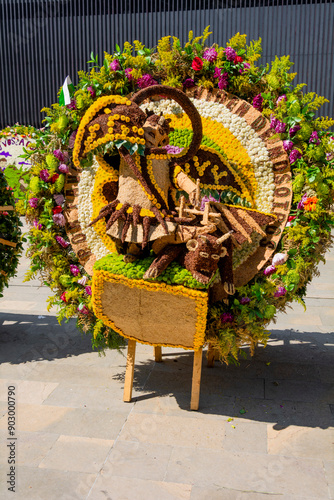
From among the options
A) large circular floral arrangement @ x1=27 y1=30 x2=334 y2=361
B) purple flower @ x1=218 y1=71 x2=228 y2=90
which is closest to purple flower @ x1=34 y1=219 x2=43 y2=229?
large circular floral arrangement @ x1=27 y1=30 x2=334 y2=361

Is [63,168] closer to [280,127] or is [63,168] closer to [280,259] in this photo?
[280,127]

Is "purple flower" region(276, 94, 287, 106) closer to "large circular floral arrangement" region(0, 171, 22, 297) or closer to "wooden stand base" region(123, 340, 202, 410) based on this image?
"wooden stand base" region(123, 340, 202, 410)

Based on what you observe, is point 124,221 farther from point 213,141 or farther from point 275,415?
point 275,415

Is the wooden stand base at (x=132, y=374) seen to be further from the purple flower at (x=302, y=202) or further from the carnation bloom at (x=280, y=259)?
the purple flower at (x=302, y=202)

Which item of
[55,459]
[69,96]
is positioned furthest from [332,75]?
[55,459]

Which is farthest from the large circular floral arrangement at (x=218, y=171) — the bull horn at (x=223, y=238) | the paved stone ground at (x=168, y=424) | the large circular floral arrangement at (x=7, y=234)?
the large circular floral arrangement at (x=7, y=234)

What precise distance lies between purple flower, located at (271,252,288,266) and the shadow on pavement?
2.79m

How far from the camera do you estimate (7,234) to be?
631 centimetres

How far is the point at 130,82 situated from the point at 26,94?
460 inches

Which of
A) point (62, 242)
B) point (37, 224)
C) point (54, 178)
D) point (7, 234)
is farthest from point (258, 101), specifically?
point (7, 234)

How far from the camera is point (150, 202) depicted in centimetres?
429

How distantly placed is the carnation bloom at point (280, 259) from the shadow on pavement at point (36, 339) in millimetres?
2786

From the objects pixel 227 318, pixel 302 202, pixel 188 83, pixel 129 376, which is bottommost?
pixel 129 376

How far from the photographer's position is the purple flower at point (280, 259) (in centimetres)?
457
